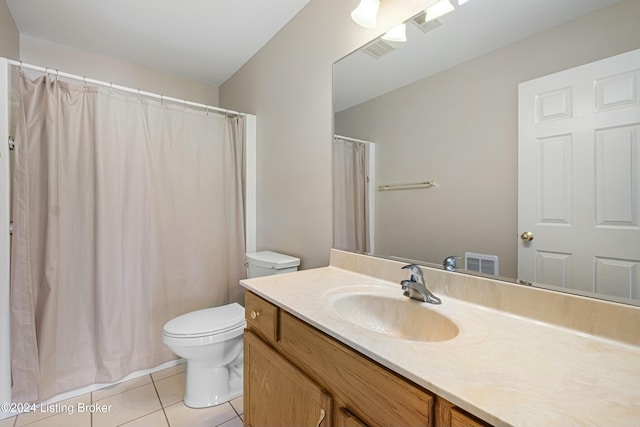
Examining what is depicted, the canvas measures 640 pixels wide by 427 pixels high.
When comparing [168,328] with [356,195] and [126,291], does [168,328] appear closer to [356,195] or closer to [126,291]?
[126,291]

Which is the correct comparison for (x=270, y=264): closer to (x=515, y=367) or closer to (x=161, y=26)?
(x=515, y=367)

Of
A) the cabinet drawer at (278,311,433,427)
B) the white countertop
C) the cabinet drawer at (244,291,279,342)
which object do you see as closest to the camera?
the white countertop

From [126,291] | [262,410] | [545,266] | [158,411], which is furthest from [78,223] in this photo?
[545,266]

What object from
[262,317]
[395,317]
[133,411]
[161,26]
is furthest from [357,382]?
[161,26]

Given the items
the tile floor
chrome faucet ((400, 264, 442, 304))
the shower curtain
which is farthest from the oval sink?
the shower curtain

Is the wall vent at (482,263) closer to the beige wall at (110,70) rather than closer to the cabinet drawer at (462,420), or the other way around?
the cabinet drawer at (462,420)

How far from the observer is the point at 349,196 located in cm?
148

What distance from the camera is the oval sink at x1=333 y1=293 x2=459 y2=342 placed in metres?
0.88

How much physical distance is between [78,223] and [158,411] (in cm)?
117

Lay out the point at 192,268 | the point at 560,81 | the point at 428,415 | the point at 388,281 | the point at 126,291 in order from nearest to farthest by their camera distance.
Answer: the point at 428,415
the point at 560,81
the point at 388,281
the point at 126,291
the point at 192,268

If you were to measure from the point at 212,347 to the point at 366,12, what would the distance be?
5.87ft

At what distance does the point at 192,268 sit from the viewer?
206cm

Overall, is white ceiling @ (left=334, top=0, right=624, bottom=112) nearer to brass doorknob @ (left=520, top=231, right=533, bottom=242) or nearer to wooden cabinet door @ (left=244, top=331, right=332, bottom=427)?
brass doorknob @ (left=520, top=231, right=533, bottom=242)

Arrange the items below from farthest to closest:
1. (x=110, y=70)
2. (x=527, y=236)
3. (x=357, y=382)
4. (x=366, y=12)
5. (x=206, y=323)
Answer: (x=110, y=70) → (x=206, y=323) → (x=366, y=12) → (x=527, y=236) → (x=357, y=382)
